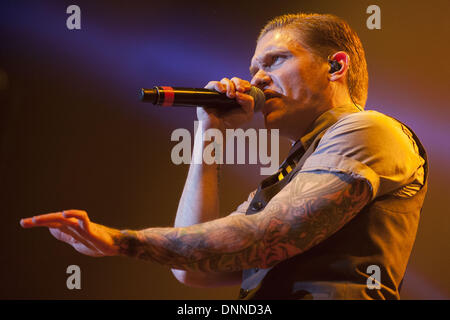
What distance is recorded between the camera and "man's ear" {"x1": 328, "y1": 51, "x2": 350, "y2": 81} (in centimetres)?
158

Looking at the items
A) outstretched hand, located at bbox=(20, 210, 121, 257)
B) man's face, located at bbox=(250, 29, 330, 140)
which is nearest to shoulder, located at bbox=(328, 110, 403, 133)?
man's face, located at bbox=(250, 29, 330, 140)

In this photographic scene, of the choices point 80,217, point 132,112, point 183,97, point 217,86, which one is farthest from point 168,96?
point 132,112

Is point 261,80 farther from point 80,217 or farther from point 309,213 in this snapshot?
point 80,217

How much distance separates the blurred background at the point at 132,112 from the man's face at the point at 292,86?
3.42 ft

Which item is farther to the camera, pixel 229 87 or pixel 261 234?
pixel 229 87

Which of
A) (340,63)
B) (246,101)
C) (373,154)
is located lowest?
(373,154)

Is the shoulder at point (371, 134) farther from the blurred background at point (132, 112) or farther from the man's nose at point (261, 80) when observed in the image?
the blurred background at point (132, 112)

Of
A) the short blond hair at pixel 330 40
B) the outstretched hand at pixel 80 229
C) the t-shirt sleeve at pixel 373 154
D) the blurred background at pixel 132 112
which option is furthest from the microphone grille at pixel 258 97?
the blurred background at pixel 132 112

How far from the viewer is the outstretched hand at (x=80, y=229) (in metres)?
0.90

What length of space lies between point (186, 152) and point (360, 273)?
1800 mm

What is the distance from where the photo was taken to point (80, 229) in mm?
922

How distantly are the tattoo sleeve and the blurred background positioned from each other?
5.20 ft

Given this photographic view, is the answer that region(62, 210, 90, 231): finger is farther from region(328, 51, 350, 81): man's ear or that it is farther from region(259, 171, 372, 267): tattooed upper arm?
region(328, 51, 350, 81): man's ear

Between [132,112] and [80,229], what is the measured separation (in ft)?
5.84
